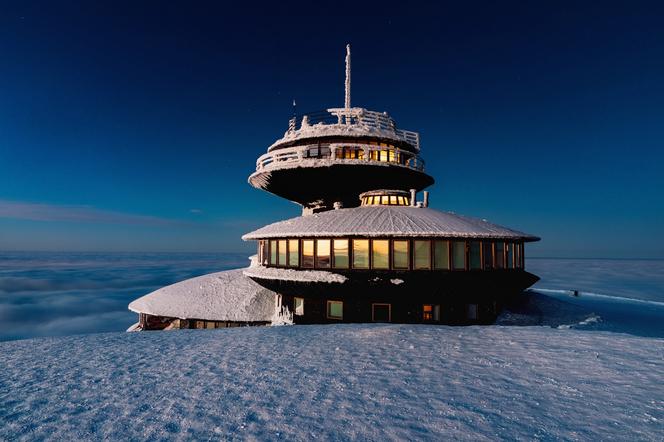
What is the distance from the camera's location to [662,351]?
9734mm

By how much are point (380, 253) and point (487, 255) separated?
19.7 ft

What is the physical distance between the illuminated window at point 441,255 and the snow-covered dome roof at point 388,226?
948 mm

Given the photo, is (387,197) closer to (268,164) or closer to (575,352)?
(268,164)

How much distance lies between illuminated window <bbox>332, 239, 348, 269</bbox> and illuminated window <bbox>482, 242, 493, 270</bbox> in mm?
7516

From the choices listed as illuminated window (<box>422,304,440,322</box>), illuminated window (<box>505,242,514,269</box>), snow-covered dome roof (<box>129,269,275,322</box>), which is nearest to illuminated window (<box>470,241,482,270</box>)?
illuminated window (<box>505,242,514,269</box>)

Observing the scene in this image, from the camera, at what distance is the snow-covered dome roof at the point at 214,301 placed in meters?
25.3

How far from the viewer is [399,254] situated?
59.0ft

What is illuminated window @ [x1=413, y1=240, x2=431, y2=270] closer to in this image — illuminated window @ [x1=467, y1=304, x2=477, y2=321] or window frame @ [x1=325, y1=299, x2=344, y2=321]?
illuminated window @ [x1=467, y1=304, x2=477, y2=321]

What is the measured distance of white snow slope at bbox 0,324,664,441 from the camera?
5.74 m

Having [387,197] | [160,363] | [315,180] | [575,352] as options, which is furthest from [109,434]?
[315,180]

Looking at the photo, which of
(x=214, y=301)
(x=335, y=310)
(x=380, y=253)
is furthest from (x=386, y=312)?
(x=214, y=301)

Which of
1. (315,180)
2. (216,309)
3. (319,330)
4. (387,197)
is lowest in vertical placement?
(216,309)

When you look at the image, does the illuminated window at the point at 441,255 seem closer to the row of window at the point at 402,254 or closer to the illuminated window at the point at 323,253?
the row of window at the point at 402,254

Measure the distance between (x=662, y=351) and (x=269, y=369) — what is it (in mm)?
11165
